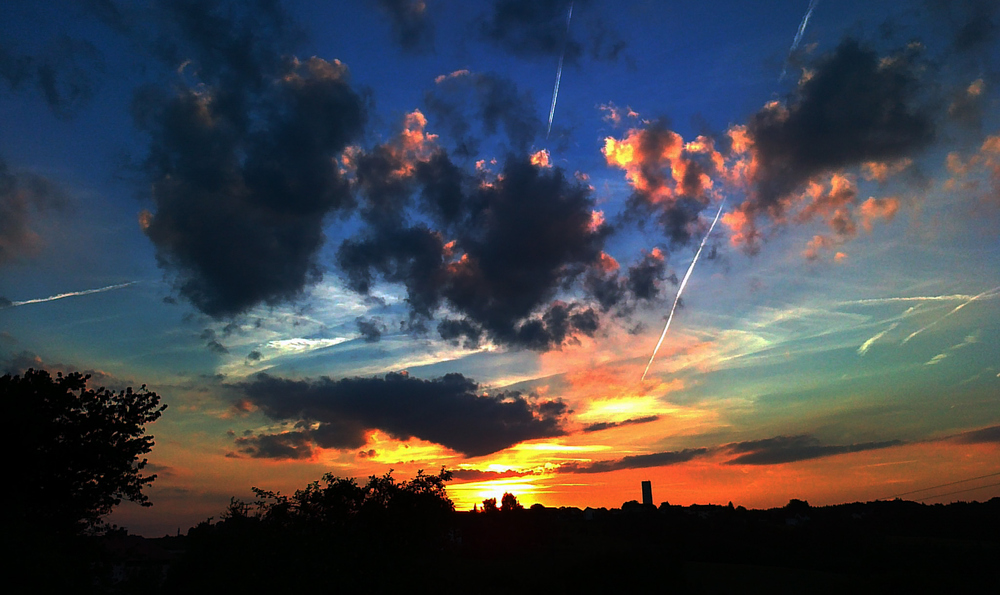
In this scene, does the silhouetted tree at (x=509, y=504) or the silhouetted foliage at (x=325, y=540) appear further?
the silhouetted tree at (x=509, y=504)

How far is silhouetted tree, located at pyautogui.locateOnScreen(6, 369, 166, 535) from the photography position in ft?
87.7

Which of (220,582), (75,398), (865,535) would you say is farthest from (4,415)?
(865,535)

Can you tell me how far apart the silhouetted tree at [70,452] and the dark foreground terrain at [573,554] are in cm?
219

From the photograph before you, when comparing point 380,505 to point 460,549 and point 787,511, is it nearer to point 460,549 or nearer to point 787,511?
point 460,549

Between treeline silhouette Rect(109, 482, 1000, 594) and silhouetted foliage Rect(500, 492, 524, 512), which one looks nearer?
treeline silhouette Rect(109, 482, 1000, 594)

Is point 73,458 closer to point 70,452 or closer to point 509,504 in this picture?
point 70,452

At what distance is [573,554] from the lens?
8650 cm

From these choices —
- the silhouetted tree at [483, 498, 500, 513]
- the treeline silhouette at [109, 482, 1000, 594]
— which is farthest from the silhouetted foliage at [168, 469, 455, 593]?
the silhouetted tree at [483, 498, 500, 513]

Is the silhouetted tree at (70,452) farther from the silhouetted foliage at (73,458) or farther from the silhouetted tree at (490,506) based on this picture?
the silhouetted tree at (490,506)

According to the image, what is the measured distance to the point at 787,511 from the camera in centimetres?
15488

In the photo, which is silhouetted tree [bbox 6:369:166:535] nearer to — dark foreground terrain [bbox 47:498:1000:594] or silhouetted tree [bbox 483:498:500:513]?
dark foreground terrain [bbox 47:498:1000:594]

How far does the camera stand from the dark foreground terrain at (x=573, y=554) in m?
32.8

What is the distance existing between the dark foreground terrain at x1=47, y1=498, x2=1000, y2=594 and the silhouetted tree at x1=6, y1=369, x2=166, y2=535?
219cm

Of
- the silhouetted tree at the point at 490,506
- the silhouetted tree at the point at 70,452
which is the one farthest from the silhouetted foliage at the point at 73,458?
the silhouetted tree at the point at 490,506
